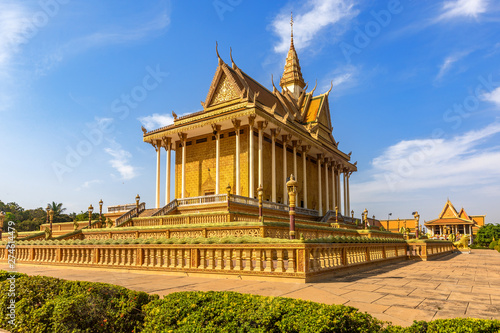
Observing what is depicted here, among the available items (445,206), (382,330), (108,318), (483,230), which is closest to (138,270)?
(108,318)

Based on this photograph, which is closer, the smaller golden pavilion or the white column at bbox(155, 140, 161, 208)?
the white column at bbox(155, 140, 161, 208)

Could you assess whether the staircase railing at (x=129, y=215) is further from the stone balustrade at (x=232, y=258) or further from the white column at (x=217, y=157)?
the stone balustrade at (x=232, y=258)

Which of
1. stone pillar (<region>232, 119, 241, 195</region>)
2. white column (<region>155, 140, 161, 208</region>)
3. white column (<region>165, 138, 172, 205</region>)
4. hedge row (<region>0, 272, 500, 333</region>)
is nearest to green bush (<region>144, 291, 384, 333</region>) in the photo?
hedge row (<region>0, 272, 500, 333</region>)

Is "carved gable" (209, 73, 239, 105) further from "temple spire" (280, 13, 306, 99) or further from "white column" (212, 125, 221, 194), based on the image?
"temple spire" (280, 13, 306, 99)

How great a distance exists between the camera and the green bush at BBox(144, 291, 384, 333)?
3.45 m

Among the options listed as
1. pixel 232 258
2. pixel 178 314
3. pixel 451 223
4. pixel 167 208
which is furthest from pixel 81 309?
pixel 451 223

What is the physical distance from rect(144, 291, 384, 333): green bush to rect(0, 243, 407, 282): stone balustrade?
4401mm

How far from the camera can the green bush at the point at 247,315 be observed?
11.3 feet

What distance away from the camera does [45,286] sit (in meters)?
5.80

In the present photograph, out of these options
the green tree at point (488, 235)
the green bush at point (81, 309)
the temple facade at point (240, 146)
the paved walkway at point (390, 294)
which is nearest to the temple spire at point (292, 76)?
the temple facade at point (240, 146)

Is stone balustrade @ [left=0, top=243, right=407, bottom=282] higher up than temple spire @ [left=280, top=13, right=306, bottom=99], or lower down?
lower down

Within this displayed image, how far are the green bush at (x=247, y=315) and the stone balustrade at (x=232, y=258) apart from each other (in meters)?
4.40

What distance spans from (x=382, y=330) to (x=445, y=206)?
8249 cm

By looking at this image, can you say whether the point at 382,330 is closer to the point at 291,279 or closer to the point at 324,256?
the point at 291,279
